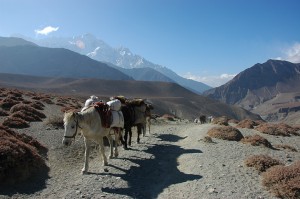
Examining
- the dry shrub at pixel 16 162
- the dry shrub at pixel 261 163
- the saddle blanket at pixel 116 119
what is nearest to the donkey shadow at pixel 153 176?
the saddle blanket at pixel 116 119

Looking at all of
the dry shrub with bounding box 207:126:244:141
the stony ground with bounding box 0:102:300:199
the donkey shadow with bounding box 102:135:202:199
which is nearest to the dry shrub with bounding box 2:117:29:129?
the stony ground with bounding box 0:102:300:199

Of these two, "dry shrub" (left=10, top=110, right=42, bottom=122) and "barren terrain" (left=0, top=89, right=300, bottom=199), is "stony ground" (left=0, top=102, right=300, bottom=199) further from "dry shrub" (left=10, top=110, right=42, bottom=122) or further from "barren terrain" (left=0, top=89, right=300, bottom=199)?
"dry shrub" (left=10, top=110, right=42, bottom=122)

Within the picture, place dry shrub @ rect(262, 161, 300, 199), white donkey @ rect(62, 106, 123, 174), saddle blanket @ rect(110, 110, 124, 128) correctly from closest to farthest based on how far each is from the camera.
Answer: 1. dry shrub @ rect(262, 161, 300, 199)
2. white donkey @ rect(62, 106, 123, 174)
3. saddle blanket @ rect(110, 110, 124, 128)

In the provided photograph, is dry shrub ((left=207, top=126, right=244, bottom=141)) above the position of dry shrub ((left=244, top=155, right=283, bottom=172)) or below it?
above

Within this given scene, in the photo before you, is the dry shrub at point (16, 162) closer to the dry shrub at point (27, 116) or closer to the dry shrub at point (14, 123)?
the dry shrub at point (14, 123)

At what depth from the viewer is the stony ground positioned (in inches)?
472

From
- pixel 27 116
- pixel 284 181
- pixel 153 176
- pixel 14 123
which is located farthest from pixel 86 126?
pixel 27 116

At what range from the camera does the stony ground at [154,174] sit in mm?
11992

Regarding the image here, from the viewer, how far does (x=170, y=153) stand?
19.4m

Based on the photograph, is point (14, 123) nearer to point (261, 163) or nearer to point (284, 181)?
point (261, 163)

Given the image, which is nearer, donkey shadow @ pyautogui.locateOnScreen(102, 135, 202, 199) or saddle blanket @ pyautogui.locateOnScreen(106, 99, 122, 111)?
donkey shadow @ pyautogui.locateOnScreen(102, 135, 202, 199)

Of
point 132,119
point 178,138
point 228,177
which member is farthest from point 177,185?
point 178,138

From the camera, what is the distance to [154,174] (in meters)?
15.0

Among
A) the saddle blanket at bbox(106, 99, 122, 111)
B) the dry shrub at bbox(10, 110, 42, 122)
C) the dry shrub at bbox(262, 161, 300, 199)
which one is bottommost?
the dry shrub at bbox(262, 161, 300, 199)
